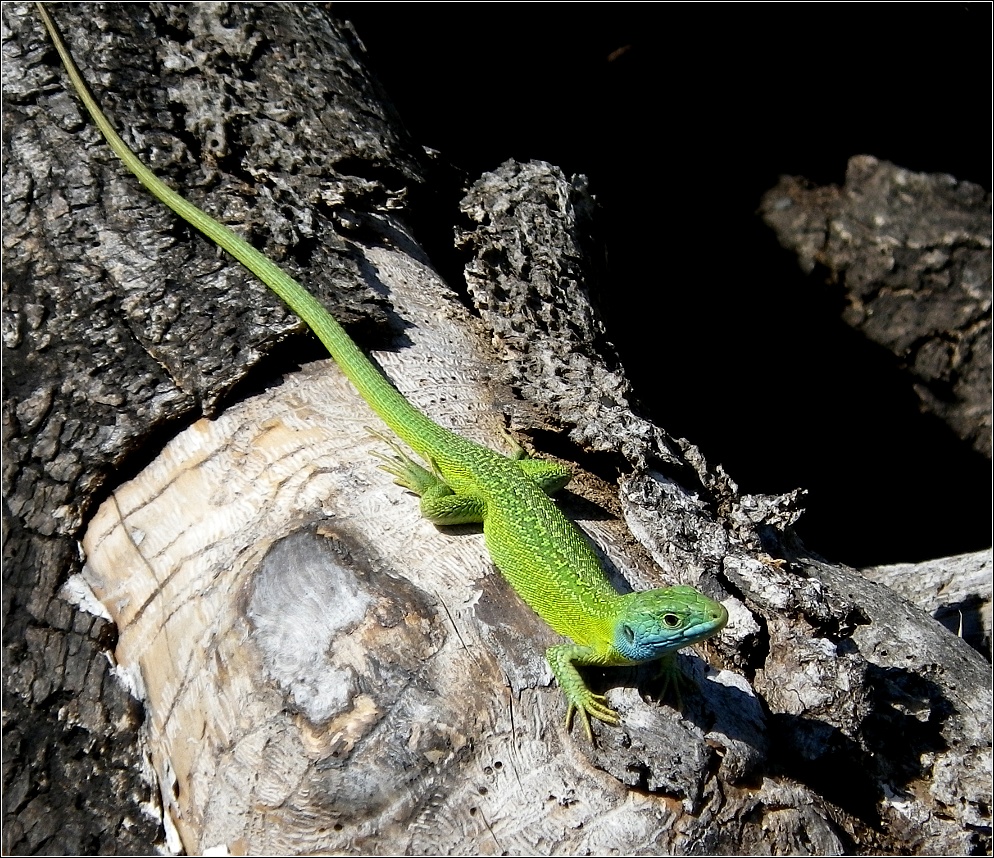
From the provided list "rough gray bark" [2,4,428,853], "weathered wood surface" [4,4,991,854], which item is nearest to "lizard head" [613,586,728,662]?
"weathered wood surface" [4,4,991,854]

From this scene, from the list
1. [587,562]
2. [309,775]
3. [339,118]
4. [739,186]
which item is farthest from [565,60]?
[309,775]

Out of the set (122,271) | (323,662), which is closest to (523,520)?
(323,662)

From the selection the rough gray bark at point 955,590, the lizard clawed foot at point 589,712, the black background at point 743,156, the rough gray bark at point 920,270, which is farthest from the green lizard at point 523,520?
the rough gray bark at point 920,270

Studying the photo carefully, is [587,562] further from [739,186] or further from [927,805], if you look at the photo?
[739,186]

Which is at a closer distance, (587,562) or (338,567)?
(338,567)

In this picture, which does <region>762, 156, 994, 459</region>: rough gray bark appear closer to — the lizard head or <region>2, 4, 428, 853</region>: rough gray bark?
<region>2, 4, 428, 853</region>: rough gray bark

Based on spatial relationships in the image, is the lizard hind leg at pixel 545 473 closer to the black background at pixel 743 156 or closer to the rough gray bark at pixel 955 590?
the rough gray bark at pixel 955 590
